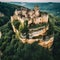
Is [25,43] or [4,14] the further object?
[4,14]

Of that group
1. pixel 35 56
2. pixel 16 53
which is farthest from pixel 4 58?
pixel 35 56

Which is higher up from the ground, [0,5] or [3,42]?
[0,5]

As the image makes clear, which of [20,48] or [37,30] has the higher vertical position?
[37,30]

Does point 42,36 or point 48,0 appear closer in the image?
point 42,36

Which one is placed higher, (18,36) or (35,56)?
(18,36)

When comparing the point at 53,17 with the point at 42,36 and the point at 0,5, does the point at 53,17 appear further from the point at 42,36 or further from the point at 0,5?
the point at 0,5

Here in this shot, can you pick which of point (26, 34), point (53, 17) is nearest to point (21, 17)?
point (26, 34)

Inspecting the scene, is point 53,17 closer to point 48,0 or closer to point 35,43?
point 48,0

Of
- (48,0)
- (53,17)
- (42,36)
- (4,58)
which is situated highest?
(48,0)
